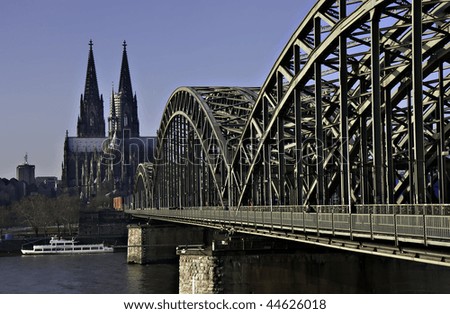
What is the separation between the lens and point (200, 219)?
76.5 metres

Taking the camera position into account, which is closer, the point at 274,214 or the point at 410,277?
the point at 274,214

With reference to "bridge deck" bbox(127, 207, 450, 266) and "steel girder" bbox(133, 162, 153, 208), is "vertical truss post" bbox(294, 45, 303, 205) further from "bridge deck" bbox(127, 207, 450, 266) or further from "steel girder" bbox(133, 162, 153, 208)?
"steel girder" bbox(133, 162, 153, 208)

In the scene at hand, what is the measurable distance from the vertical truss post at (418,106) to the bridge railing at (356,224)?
1833mm

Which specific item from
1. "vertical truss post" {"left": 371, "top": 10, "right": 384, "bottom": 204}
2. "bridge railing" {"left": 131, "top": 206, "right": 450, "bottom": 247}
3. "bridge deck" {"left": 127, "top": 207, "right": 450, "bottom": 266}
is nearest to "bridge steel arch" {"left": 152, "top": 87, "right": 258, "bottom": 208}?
"bridge railing" {"left": 131, "top": 206, "right": 450, "bottom": 247}

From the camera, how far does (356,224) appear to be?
37.4 meters

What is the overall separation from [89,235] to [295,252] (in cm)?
12337

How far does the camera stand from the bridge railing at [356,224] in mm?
30016

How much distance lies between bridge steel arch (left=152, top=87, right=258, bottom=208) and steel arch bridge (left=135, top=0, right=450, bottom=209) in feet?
1.36

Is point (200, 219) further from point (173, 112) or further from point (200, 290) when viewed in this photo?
point (173, 112)

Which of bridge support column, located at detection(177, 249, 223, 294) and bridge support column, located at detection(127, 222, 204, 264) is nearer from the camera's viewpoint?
bridge support column, located at detection(177, 249, 223, 294)

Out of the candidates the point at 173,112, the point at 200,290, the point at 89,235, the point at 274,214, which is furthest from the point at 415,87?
the point at 89,235

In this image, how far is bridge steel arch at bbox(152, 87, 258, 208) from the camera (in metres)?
83.1

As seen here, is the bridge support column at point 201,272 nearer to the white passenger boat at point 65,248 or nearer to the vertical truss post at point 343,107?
the vertical truss post at point 343,107

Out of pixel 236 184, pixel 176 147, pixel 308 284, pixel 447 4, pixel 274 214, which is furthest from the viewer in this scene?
pixel 176 147
